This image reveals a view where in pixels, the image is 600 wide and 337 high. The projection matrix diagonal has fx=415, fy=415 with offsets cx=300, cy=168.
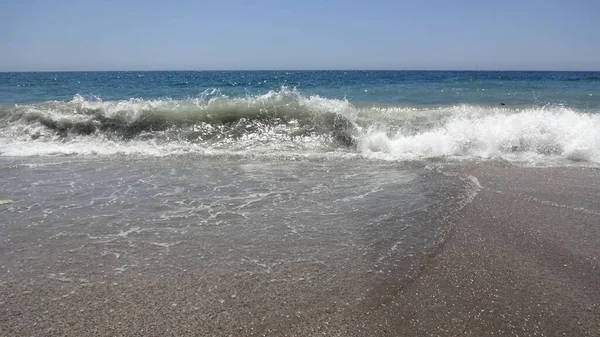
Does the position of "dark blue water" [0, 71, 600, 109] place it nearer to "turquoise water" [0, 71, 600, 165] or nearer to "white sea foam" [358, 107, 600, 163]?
"turquoise water" [0, 71, 600, 165]

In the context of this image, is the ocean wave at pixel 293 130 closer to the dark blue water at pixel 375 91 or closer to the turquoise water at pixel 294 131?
the turquoise water at pixel 294 131

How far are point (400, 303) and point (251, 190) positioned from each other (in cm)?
318

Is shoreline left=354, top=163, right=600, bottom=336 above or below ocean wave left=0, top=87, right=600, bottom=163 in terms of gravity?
below

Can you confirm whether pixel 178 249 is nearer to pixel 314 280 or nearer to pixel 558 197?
pixel 314 280

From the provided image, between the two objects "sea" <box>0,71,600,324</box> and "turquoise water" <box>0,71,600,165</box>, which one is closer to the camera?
"sea" <box>0,71,600,324</box>

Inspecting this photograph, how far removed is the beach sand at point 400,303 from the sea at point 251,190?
6cm

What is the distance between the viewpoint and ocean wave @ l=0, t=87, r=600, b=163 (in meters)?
8.41

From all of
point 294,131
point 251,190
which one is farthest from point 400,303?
point 294,131

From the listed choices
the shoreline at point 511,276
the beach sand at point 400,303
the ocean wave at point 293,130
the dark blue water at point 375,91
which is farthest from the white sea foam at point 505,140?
the dark blue water at point 375,91

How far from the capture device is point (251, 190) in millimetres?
5609

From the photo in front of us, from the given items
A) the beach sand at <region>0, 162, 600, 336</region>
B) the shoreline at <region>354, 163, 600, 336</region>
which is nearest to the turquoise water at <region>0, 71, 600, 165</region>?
the shoreline at <region>354, 163, 600, 336</region>

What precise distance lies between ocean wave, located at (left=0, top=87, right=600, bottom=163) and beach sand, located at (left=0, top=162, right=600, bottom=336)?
4352mm

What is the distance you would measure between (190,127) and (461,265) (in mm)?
8696

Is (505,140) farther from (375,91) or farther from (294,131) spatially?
(375,91)
